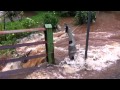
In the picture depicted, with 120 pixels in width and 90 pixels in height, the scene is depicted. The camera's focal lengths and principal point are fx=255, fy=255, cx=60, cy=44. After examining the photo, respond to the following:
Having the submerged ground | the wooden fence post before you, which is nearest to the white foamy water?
the submerged ground

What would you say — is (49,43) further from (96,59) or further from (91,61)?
(96,59)

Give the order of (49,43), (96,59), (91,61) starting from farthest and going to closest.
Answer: (96,59)
(91,61)
(49,43)

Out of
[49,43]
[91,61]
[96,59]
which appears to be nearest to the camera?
[49,43]

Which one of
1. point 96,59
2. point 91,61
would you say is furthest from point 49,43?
point 96,59

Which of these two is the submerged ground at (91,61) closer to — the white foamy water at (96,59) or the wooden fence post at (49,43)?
the white foamy water at (96,59)

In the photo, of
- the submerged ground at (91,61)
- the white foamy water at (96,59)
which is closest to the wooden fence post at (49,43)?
the submerged ground at (91,61)

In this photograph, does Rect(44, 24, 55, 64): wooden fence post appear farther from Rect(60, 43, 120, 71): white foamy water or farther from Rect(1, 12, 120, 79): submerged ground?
Rect(60, 43, 120, 71): white foamy water

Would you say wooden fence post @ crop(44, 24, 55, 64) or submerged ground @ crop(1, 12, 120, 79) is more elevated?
wooden fence post @ crop(44, 24, 55, 64)

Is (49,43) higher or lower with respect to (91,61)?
higher

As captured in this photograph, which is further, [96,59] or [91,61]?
[96,59]

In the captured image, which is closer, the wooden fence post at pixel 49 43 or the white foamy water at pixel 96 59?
the wooden fence post at pixel 49 43
